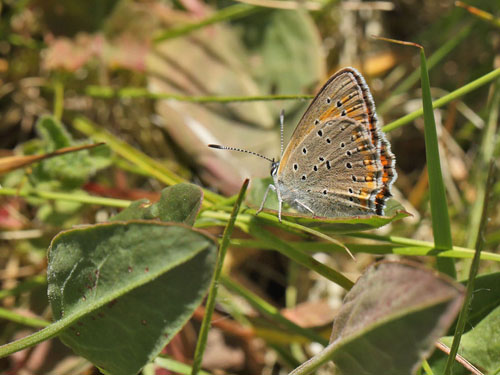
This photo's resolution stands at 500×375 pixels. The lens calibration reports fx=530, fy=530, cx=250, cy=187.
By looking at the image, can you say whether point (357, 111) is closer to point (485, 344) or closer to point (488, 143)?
point (485, 344)

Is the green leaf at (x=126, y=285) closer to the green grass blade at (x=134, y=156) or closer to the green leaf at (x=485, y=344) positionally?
the green grass blade at (x=134, y=156)

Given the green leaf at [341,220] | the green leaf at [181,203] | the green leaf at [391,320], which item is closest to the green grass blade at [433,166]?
the green leaf at [341,220]

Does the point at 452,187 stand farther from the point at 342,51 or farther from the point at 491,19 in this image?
the point at 342,51

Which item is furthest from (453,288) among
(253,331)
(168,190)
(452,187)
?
(452,187)

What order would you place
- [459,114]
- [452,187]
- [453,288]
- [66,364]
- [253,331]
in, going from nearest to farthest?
[453,288], [66,364], [253,331], [452,187], [459,114]

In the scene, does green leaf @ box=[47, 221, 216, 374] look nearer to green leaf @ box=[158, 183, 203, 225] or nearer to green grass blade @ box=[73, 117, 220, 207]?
green leaf @ box=[158, 183, 203, 225]

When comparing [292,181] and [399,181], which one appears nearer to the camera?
[292,181]

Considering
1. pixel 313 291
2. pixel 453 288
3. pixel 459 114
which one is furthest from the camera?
pixel 459 114
